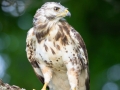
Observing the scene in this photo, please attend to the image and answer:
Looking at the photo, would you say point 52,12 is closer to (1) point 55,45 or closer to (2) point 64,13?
(2) point 64,13

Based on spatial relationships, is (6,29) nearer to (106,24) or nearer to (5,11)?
(5,11)

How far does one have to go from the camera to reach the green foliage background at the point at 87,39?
8.66 m

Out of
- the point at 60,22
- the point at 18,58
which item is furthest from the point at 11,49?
the point at 60,22

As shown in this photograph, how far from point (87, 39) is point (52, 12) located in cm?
187

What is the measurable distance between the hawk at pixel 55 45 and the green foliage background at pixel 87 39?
59.4 inches

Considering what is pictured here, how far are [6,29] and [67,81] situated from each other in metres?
1.90

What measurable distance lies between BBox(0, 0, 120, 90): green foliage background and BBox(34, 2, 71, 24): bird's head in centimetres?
168

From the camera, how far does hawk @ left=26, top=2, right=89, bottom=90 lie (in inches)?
270

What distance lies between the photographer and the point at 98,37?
875 centimetres

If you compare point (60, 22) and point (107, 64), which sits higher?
point (60, 22)

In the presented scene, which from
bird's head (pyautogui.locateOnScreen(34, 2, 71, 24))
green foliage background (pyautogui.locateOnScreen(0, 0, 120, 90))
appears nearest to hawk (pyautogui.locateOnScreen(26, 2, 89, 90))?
bird's head (pyautogui.locateOnScreen(34, 2, 71, 24))

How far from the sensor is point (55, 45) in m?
6.84

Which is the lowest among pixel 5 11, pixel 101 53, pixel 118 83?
pixel 118 83

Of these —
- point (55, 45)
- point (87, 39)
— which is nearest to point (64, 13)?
point (55, 45)
